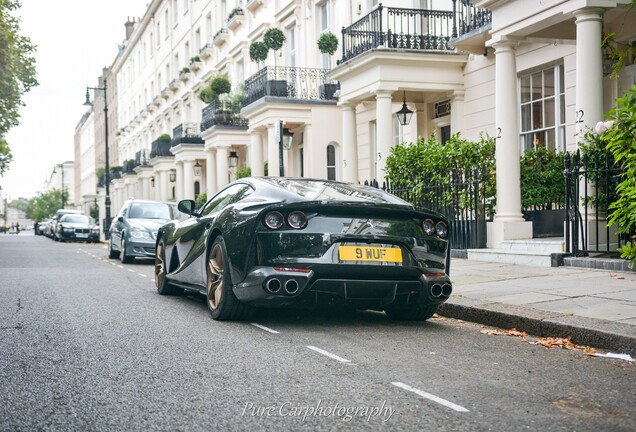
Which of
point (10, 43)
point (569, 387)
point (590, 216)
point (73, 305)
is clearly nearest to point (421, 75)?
point (590, 216)

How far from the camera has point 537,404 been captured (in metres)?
4.18

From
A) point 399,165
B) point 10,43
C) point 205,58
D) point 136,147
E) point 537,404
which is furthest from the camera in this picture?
point 136,147

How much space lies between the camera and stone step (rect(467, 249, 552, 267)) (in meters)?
11.5

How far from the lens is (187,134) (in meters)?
36.7

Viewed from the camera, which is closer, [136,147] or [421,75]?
[421,75]

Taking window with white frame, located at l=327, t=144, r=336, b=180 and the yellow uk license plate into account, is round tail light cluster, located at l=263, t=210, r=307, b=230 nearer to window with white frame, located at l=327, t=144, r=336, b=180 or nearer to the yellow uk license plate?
the yellow uk license plate

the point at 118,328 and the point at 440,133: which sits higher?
the point at 440,133

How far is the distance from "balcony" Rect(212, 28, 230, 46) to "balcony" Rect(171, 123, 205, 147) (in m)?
4.42

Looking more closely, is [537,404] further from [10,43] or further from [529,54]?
[10,43]

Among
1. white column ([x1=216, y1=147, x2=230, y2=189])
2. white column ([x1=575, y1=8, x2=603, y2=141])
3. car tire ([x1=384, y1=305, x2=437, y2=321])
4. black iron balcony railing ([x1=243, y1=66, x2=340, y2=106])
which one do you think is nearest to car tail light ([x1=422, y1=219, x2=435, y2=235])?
car tire ([x1=384, y1=305, x2=437, y2=321])

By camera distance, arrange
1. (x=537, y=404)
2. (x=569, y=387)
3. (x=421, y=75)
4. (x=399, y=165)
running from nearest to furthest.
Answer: (x=537, y=404)
(x=569, y=387)
(x=399, y=165)
(x=421, y=75)

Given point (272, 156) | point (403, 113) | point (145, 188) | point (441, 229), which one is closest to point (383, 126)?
point (403, 113)

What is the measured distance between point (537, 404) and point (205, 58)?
3479 centimetres

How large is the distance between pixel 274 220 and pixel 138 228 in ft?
36.9
